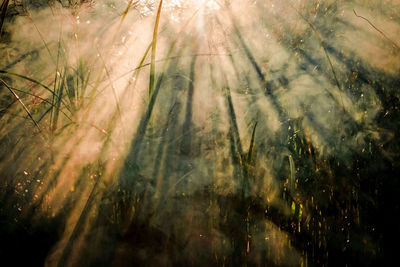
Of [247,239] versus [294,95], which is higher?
[294,95]

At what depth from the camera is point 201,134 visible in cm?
97

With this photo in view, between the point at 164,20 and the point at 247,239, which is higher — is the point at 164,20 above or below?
above

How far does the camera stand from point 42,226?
35.3 inches

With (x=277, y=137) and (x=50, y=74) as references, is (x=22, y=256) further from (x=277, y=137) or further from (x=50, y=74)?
(x=277, y=137)

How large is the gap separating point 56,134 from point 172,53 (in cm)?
56

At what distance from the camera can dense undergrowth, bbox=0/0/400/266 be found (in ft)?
2.96

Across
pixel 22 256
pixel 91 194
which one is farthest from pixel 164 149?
pixel 22 256

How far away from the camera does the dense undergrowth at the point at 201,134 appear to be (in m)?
0.90

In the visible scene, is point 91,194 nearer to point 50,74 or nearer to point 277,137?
point 50,74

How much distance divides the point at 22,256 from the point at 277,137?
3.43ft

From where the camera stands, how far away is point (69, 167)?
936 mm

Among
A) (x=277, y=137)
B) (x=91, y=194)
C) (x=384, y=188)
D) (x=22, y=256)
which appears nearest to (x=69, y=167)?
(x=91, y=194)

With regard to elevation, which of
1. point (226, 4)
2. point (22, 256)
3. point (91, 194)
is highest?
point (226, 4)

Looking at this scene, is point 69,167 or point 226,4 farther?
point 226,4
